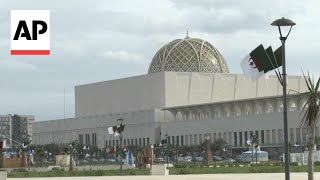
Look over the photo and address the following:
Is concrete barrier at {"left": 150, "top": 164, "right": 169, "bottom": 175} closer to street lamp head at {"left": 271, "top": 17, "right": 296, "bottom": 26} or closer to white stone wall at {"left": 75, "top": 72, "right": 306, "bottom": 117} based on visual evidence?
street lamp head at {"left": 271, "top": 17, "right": 296, "bottom": 26}

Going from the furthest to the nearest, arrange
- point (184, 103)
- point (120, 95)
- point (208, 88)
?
point (120, 95)
point (208, 88)
point (184, 103)

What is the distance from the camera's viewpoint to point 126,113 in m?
137

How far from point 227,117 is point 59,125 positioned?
157 ft

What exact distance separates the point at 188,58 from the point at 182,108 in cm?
1199

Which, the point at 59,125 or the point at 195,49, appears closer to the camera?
the point at 195,49

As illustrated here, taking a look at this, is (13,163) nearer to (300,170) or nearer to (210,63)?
(300,170)

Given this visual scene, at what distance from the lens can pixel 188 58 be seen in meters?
139

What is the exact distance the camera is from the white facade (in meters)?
120

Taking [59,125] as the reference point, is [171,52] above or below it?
above

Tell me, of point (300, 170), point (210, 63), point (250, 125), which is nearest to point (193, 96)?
point (210, 63)

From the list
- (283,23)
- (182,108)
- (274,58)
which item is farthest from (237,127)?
(283,23)

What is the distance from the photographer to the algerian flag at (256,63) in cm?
2523

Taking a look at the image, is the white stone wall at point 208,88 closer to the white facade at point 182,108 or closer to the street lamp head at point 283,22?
the white facade at point 182,108

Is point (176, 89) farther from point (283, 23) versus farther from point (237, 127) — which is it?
point (283, 23)
